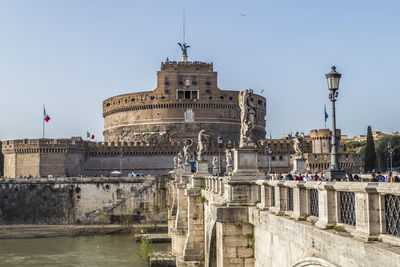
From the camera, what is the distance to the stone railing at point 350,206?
5.43m

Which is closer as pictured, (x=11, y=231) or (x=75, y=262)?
(x=75, y=262)

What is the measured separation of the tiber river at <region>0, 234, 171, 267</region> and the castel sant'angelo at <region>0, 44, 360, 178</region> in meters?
18.5

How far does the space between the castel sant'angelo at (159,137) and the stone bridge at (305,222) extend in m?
42.2

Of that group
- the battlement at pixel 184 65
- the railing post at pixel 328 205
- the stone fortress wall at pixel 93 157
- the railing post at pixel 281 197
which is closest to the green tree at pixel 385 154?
the stone fortress wall at pixel 93 157

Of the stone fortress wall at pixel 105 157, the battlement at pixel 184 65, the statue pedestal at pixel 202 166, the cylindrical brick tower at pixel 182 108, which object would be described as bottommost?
the statue pedestal at pixel 202 166

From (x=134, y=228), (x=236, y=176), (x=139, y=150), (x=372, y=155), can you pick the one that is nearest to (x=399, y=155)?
(x=372, y=155)

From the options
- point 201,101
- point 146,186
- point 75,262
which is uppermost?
point 201,101

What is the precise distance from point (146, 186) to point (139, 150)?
13.1m

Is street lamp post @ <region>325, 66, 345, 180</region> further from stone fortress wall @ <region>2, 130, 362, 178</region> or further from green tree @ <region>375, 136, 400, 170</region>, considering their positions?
green tree @ <region>375, 136, 400, 170</region>

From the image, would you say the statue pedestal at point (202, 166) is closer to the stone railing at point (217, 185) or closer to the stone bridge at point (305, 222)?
the stone railing at point (217, 185)

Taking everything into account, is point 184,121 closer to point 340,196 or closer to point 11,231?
point 11,231

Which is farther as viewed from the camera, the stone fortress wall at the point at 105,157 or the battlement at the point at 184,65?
the battlement at the point at 184,65

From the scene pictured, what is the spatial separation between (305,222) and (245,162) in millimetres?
3940

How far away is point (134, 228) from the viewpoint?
43031 millimetres
